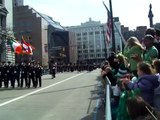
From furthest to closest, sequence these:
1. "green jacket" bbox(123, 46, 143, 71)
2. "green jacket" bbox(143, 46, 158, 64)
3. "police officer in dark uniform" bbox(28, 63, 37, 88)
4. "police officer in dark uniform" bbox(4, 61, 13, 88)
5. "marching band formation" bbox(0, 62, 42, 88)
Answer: "police officer in dark uniform" bbox(4, 61, 13, 88), "marching band formation" bbox(0, 62, 42, 88), "police officer in dark uniform" bbox(28, 63, 37, 88), "green jacket" bbox(123, 46, 143, 71), "green jacket" bbox(143, 46, 158, 64)

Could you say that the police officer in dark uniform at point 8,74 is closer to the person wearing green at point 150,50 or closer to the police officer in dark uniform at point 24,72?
the police officer in dark uniform at point 24,72

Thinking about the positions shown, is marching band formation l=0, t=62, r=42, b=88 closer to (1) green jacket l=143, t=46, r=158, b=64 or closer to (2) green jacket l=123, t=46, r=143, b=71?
(2) green jacket l=123, t=46, r=143, b=71

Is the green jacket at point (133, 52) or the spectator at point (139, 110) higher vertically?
the green jacket at point (133, 52)

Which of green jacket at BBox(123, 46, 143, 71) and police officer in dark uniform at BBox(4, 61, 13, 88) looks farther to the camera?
police officer in dark uniform at BBox(4, 61, 13, 88)

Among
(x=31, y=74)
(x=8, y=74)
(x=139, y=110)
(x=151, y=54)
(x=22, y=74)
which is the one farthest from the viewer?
(x=8, y=74)

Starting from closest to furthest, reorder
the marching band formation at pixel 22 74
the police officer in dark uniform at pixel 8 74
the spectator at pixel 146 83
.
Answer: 1. the spectator at pixel 146 83
2. the marching band formation at pixel 22 74
3. the police officer in dark uniform at pixel 8 74

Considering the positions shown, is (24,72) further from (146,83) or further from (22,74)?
(146,83)

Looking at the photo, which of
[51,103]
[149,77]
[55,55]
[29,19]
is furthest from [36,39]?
[149,77]

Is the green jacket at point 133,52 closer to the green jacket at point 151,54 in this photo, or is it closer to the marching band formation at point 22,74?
the green jacket at point 151,54

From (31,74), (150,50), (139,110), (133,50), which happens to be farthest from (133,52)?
(31,74)

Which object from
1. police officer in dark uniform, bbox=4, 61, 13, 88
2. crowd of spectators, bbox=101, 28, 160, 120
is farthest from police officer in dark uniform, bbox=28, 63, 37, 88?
crowd of spectators, bbox=101, 28, 160, 120

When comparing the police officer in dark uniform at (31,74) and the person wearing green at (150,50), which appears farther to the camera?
the police officer in dark uniform at (31,74)

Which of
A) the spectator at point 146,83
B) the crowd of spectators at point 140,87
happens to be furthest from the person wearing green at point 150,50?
the spectator at point 146,83

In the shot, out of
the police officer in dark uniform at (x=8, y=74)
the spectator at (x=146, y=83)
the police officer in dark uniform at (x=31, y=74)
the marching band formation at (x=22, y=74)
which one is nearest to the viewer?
the spectator at (x=146, y=83)
